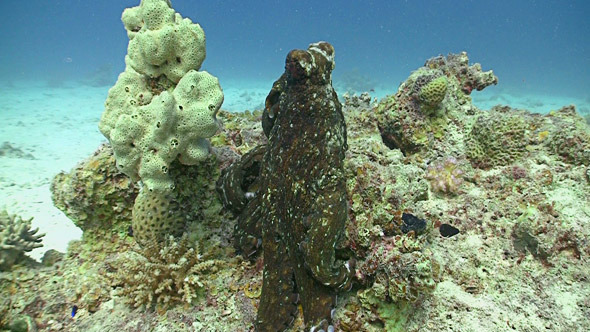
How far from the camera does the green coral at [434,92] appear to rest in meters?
4.95

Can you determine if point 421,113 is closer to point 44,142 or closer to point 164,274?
point 164,274

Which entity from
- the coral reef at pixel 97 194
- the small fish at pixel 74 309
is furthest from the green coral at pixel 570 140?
the small fish at pixel 74 309

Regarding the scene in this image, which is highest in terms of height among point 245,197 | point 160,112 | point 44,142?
point 44,142

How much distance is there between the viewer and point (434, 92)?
497 centimetres

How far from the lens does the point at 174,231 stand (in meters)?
4.06

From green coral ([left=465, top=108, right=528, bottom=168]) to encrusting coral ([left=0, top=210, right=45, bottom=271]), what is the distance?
6.39 m

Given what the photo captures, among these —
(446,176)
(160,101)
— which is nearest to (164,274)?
(160,101)

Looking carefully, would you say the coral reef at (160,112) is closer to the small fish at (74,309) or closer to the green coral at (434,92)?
the small fish at (74,309)

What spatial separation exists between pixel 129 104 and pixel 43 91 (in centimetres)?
3818

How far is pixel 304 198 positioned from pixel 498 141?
3086 mm

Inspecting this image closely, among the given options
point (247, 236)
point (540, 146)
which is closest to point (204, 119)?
point (247, 236)

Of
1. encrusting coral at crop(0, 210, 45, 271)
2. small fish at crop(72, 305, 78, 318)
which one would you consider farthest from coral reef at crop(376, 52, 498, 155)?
encrusting coral at crop(0, 210, 45, 271)

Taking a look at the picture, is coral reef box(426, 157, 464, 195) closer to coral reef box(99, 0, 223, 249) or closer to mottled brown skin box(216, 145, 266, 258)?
mottled brown skin box(216, 145, 266, 258)

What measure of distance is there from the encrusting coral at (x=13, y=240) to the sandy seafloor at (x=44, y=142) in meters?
3.50
